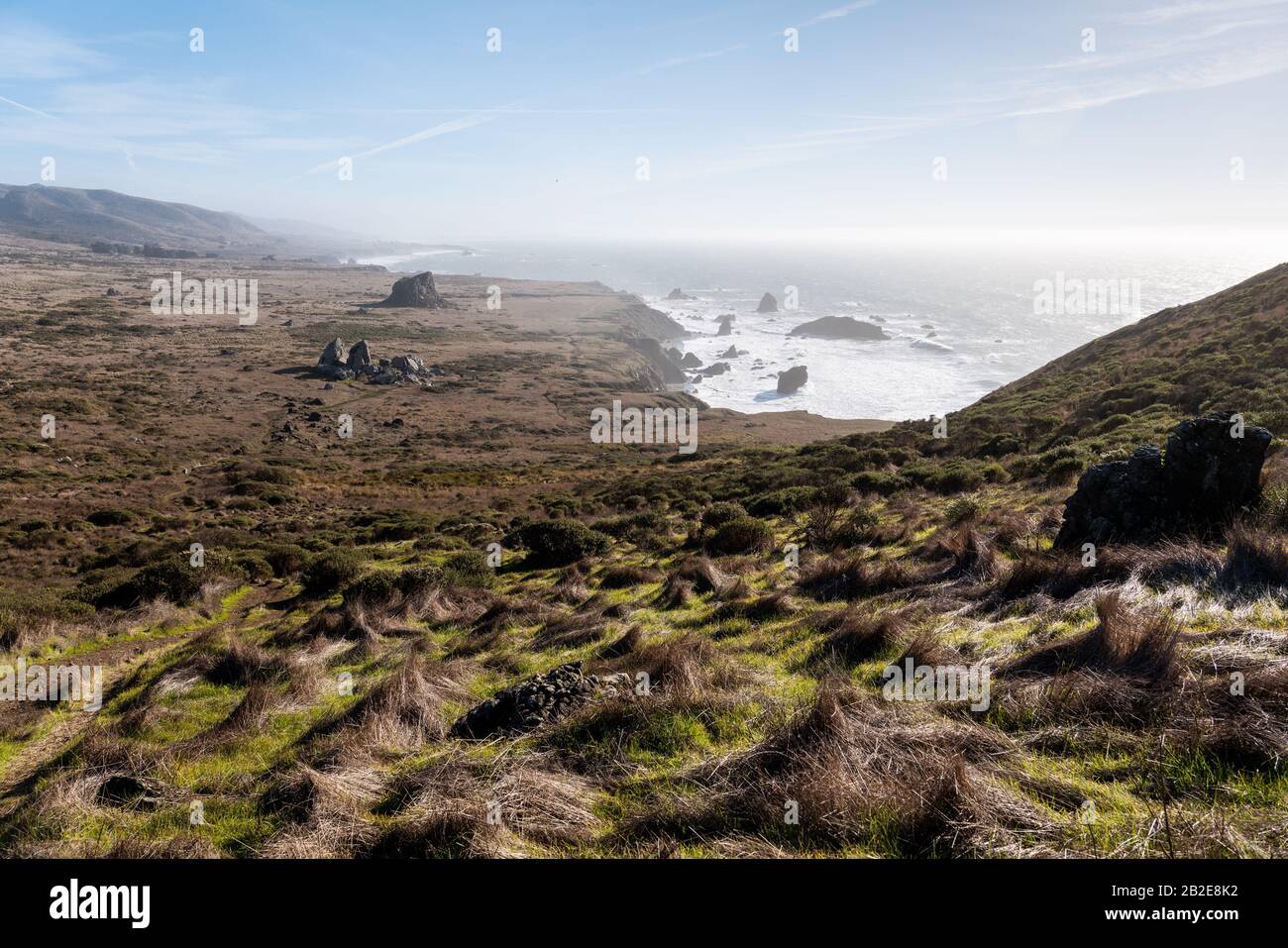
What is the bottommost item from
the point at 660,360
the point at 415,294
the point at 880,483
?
the point at 880,483

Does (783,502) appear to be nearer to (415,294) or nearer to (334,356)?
(334,356)

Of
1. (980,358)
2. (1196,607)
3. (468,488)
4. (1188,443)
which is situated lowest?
(468,488)

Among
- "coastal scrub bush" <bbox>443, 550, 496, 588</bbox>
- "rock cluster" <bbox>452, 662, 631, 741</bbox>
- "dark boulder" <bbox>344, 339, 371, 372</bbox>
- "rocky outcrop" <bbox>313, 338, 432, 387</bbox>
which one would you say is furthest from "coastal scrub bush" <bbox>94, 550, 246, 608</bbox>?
"dark boulder" <bbox>344, 339, 371, 372</bbox>

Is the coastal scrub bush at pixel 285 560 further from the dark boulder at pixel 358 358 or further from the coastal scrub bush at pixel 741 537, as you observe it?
the dark boulder at pixel 358 358

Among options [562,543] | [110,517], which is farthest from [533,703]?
[110,517]

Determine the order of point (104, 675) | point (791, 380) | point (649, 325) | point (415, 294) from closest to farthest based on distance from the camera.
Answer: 1. point (104, 675)
2. point (791, 380)
3. point (649, 325)
4. point (415, 294)
